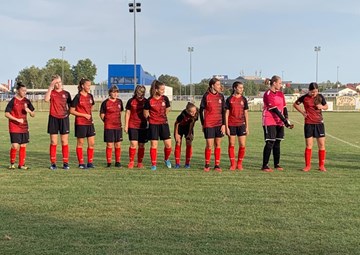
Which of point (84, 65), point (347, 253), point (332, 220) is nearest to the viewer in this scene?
point (347, 253)

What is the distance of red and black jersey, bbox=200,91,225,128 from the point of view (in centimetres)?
900

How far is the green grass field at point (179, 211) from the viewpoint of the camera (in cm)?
441

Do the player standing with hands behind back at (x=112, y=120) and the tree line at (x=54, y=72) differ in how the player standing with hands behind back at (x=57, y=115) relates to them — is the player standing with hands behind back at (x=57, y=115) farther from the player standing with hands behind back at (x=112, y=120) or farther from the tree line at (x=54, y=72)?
the tree line at (x=54, y=72)

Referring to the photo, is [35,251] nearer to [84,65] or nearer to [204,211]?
[204,211]

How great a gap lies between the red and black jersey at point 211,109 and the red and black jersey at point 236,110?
0.80 feet

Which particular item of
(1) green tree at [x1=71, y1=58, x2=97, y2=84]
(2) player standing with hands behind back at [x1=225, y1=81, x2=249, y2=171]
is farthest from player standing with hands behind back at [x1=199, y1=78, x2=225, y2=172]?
(1) green tree at [x1=71, y1=58, x2=97, y2=84]

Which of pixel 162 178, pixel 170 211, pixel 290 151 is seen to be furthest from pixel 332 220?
pixel 290 151

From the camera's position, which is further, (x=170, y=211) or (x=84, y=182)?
(x=84, y=182)

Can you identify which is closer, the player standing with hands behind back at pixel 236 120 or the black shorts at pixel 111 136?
the player standing with hands behind back at pixel 236 120

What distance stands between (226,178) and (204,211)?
2486 mm

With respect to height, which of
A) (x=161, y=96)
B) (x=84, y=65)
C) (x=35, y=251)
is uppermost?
(x=84, y=65)

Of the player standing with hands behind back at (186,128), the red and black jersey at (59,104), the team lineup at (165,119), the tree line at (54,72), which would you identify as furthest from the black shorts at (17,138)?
the tree line at (54,72)

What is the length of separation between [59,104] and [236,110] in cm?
368

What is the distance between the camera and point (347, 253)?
416 centimetres
